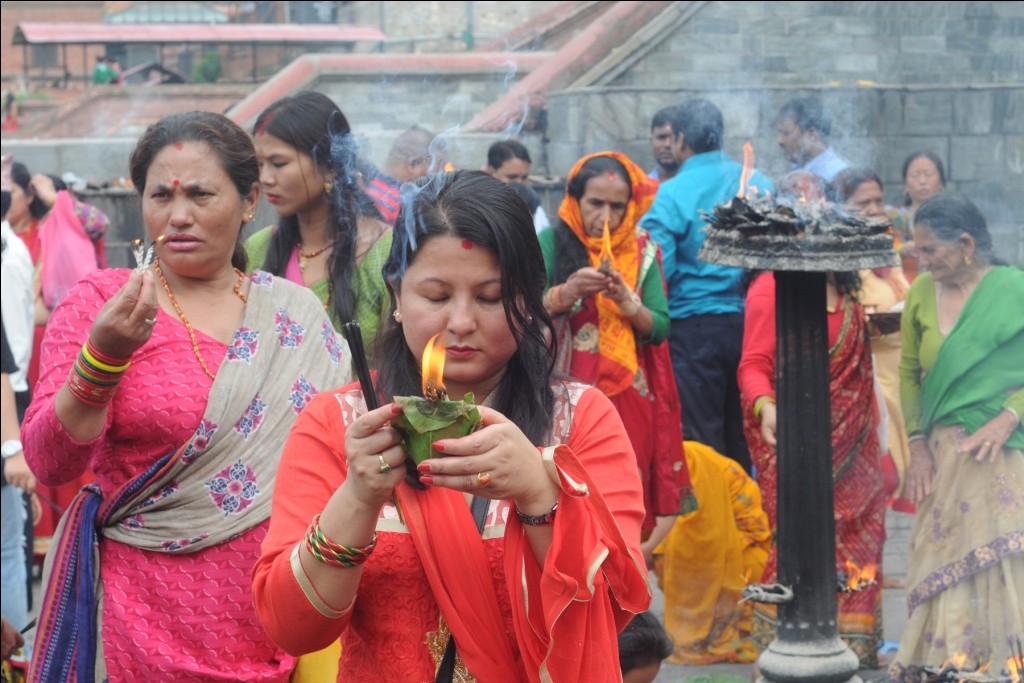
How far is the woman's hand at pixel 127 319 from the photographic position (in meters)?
3.01

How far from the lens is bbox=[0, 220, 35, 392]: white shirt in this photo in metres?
6.87

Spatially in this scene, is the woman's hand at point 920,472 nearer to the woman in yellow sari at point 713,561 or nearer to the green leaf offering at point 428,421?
the woman in yellow sari at point 713,561

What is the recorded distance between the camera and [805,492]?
5.00m

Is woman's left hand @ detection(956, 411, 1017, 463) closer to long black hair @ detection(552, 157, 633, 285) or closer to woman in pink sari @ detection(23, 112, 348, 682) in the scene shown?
long black hair @ detection(552, 157, 633, 285)

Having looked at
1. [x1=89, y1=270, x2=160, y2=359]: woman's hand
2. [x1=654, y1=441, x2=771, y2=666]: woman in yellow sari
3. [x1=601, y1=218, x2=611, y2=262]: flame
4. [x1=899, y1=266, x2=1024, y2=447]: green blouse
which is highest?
[x1=89, y1=270, x2=160, y2=359]: woman's hand

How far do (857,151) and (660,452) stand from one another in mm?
5626

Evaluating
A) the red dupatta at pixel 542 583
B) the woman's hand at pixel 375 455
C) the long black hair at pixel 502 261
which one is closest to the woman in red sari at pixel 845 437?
the long black hair at pixel 502 261

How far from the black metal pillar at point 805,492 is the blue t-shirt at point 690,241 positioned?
1871 millimetres

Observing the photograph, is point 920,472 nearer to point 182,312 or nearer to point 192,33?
point 182,312

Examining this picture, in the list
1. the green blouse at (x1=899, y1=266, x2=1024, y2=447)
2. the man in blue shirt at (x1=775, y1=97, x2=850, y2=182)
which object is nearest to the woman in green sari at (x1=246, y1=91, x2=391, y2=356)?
the green blouse at (x1=899, y1=266, x2=1024, y2=447)

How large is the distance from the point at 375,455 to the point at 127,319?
3.52 feet

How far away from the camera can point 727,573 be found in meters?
6.16

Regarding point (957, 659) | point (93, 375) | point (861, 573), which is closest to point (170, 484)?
point (93, 375)

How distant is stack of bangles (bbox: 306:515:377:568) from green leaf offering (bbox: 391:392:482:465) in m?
0.21
